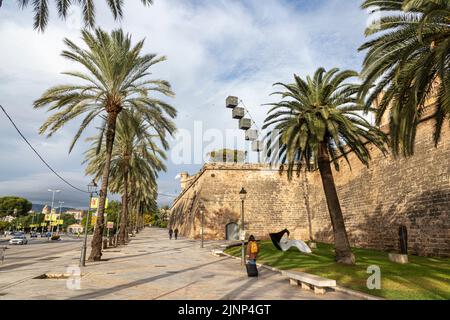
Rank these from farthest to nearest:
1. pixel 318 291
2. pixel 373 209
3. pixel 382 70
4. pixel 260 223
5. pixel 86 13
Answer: pixel 260 223, pixel 373 209, pixel 86 13, pixel 382 70, pixel 318 291

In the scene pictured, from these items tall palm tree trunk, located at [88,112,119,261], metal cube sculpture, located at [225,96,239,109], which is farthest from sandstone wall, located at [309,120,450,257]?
metal cube sculpture, located at [225,96,239,109]

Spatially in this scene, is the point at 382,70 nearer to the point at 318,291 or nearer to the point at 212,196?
the point at 318,291

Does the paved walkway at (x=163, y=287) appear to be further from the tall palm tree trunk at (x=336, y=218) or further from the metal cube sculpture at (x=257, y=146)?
the metal cube sculpture at (x=257, y=146)

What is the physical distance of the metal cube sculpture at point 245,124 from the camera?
151 feet

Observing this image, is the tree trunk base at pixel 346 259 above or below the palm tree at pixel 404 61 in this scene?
below

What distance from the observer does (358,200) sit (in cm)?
2634

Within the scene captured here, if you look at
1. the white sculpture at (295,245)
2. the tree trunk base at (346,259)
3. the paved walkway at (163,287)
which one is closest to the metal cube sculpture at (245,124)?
the white sculpture at (295,245)

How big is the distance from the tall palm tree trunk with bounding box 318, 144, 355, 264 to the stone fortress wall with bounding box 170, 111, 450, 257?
685cm

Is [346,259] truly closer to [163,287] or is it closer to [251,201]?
[163,287]

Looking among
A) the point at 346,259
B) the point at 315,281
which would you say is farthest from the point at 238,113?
the point at 315,281

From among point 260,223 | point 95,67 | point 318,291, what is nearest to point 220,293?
point 318,291

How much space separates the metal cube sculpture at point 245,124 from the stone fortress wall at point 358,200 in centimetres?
954

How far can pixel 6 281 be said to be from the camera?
971 centimetres
